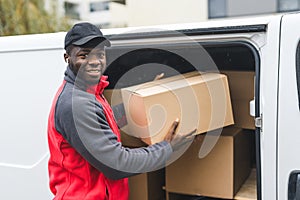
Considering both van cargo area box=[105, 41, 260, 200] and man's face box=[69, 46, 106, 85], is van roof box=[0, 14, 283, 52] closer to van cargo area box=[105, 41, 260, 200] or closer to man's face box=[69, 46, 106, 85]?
van cargo area box=[105, 41, 260, 200]

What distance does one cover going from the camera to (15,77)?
216 centimetres

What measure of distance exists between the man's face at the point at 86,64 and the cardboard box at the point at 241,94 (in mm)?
745

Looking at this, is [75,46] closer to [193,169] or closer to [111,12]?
[193,169]

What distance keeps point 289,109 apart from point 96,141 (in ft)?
2.47

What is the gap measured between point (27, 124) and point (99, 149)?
0.62m

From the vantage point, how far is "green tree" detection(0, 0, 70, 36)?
8.78 meters

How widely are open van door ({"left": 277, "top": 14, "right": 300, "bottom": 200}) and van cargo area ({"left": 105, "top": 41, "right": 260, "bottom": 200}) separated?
42 cm

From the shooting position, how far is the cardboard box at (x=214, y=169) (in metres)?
2.02

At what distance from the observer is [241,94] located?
2148 millimetres

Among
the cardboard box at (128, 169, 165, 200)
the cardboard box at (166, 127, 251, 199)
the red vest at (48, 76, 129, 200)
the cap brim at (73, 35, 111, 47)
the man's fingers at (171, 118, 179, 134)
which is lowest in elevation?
the cardboard box at (128, 169, 165, 200)

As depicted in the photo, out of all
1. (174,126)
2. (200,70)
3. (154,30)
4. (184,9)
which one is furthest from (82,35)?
(184,9)

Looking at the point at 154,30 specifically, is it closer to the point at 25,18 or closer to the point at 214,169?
the point at 214,169

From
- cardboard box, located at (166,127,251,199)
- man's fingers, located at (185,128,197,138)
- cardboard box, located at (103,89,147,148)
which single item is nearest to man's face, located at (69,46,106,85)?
cardboard box, located at (103,89,147,148)

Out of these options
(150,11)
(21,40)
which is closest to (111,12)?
(150,11)
